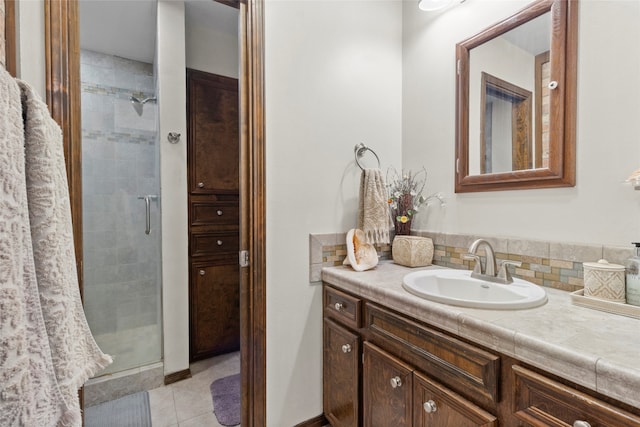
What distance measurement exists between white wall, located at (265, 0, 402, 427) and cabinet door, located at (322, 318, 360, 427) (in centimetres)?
7

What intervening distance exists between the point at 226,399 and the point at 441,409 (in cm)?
140

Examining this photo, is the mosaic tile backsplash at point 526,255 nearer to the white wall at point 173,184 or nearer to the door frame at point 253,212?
the door frame at point 253,212

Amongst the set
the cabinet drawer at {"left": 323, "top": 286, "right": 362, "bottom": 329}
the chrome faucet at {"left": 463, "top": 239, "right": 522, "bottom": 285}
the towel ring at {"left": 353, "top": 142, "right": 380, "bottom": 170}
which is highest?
the towel ring at {"left": 353, "top": 142, "right": 380, "bottom": 170}

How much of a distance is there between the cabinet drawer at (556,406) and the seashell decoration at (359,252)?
30.7 inches

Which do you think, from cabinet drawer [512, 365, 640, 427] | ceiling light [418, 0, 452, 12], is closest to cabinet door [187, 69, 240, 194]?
ceiling light [418, 0, 452, 12]

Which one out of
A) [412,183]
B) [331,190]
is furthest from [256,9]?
[412,183]

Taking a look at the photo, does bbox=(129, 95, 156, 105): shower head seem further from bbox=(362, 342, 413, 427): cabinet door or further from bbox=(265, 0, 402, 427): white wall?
bbox=(362, 342, 413, 427): cabinet door

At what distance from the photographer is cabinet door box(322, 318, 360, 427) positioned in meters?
1.26

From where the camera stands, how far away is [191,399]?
1766 mm

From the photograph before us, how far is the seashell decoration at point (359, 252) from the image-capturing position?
1.44m

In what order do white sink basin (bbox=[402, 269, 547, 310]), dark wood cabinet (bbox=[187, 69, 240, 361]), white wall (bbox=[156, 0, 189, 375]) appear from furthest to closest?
dark wood cabinet (bbox=[187, 69, 240, 361])
white wall (bbox=[156, 0, 189, 375])
white sink basin (bbox=[402, 269, 547, 310])

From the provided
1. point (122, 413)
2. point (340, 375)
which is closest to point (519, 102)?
point (340, 375)

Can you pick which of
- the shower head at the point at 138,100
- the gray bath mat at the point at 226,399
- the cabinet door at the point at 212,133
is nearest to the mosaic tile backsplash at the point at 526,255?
the gray bath mat at the point at 226,399

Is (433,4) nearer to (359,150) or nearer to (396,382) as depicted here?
(359,150)
